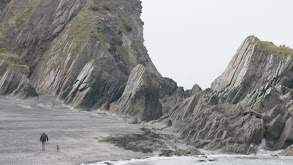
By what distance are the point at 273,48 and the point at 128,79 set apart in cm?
3939

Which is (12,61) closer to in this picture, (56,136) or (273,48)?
(56,136)

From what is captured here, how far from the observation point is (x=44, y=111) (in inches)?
3580

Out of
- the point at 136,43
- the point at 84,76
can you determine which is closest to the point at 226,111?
the point at 84,76

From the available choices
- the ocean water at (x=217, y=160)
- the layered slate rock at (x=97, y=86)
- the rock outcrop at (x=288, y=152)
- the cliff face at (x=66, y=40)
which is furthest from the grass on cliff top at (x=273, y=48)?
the ocean water at (x=217, y=160)

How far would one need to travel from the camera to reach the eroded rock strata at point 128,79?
196ft

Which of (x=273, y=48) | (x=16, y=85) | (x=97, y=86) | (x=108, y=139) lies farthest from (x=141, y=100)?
(x=16, y=85)

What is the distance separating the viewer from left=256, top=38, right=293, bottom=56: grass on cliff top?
91.6 meters

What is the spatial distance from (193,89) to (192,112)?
68.9m

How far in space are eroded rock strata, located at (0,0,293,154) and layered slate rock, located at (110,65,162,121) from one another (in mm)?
251

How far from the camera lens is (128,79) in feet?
352

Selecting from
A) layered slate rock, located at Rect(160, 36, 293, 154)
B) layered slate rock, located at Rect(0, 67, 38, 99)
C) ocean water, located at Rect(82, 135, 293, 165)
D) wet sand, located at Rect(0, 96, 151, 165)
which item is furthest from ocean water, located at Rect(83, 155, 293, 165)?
layered slate rock, located at Rect(0, 67, 38, 99)

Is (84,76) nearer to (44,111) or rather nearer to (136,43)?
(44,111)

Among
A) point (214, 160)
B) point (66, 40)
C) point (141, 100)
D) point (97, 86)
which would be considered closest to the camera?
point (214, 160)

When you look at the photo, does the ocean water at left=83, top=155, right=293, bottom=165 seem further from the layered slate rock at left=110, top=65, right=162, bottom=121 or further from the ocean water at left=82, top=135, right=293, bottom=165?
the layered slate rock at left=110, top=65, right=162, bottom=121
